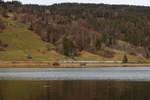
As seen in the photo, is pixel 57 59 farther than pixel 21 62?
Yes

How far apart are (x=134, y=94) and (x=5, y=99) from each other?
18.9m

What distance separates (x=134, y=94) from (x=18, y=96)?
680 inches

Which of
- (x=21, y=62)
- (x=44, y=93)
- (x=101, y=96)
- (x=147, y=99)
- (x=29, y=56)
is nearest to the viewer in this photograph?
(x=147, y=99)

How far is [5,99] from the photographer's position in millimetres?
48719

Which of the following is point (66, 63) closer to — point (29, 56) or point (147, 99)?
point (29, 56)

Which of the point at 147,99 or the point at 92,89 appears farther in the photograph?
the point at 92,89

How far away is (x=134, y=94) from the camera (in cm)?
5197

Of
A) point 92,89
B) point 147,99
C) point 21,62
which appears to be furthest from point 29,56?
point 147,99

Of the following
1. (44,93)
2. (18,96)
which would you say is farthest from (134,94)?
(18,96)

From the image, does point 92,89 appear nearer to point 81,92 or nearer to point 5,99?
point 81,92

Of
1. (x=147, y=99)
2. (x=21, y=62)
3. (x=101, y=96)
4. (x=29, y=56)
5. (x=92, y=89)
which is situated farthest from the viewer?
(x=29, y=56)

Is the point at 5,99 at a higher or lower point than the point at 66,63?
higher

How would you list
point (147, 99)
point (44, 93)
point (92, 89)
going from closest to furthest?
1. point (147, 99)
2. point (44, 93)
3. point (92, 89)

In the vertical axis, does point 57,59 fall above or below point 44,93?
below
